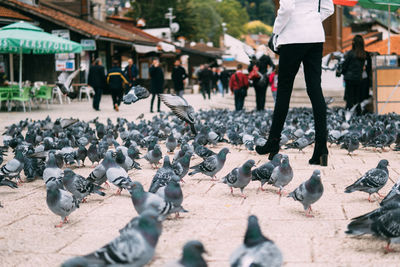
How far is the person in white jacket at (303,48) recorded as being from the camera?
5.29m

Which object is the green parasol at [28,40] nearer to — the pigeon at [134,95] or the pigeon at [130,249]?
the pigeon at [134,95]

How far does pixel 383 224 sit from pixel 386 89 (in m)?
10.1

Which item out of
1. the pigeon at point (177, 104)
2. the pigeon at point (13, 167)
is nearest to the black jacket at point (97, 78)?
the pigeon at point (177, 104)

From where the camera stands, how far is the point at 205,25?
9038 centimetres

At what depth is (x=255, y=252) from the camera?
2311mm

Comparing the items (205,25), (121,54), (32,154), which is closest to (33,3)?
(121,54)

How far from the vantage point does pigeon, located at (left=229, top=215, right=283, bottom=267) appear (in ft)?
7.43

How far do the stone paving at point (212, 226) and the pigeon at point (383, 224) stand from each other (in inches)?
4.8

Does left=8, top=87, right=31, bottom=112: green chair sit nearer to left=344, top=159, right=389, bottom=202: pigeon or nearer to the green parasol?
the green parasol

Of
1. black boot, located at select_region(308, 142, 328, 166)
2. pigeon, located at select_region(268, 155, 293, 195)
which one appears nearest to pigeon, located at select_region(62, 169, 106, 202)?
pigeon, located at select_region(268, 155, 293, 195)

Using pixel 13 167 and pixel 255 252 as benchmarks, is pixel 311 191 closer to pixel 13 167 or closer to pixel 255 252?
pixel 255 252

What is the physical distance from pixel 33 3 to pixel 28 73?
3987 mm

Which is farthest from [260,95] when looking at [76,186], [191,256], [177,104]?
[191,256]

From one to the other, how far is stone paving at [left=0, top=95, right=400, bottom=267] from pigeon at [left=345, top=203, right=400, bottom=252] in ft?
0.40
